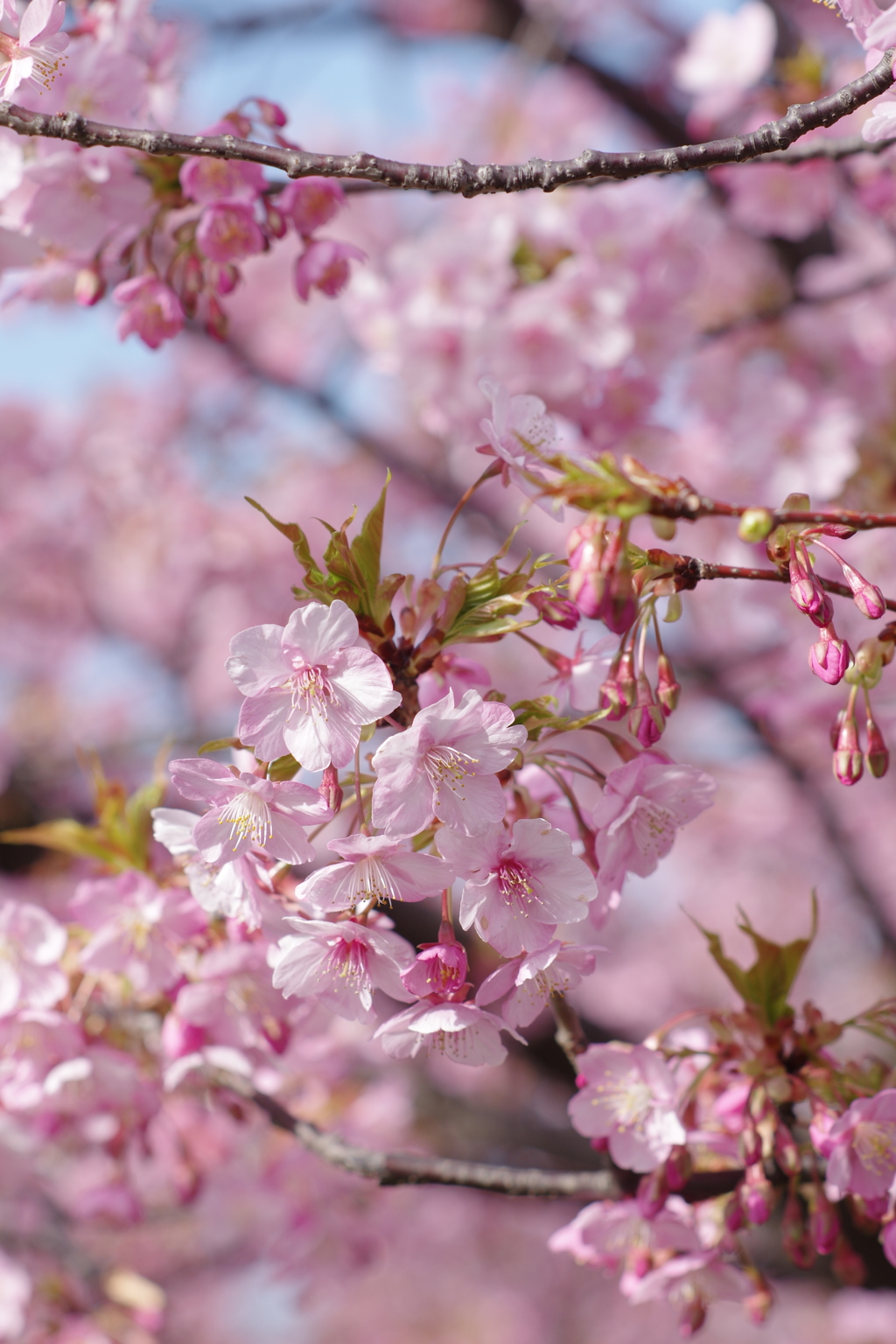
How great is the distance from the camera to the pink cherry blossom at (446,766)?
3.77ft

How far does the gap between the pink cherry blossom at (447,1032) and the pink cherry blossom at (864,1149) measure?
0.47m

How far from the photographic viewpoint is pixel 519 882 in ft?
4.01

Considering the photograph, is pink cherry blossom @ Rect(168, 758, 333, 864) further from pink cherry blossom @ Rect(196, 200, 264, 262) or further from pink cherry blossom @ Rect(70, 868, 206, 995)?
pink cherry blossom @ Rect(196, 200, 264, 262)

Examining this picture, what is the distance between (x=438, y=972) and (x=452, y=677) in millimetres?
386

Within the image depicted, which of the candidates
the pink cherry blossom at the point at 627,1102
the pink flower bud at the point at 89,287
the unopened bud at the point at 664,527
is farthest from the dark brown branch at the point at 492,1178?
the pink flower bud at the point at 89,287

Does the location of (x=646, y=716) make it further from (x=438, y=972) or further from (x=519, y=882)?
(x=438, y=972)

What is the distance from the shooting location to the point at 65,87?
1802 mm

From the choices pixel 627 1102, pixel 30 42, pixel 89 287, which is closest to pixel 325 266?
pixel 89 287

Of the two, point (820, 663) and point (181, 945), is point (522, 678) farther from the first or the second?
point (820, 663)

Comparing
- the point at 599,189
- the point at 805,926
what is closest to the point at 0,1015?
the point at 599,189

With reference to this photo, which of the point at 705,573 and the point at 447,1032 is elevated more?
the point at 705,573

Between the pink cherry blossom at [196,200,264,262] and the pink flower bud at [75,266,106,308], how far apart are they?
0.88 feet

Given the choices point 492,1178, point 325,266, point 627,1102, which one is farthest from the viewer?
point 325,266

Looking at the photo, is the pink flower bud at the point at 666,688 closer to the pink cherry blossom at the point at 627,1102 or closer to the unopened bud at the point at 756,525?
the unopened bud at the point at 756,525
